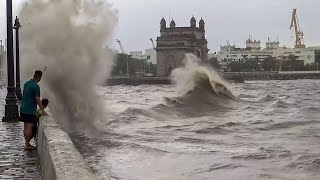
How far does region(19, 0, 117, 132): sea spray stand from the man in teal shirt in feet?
24.9

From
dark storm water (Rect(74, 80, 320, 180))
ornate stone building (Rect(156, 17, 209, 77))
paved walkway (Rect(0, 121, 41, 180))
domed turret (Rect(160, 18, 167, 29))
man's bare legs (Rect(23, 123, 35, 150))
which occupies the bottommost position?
dark storm water (Rect(74, 80, 320, 180))

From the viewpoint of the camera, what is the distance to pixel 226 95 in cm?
3956

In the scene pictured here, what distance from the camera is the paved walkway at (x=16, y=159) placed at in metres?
6.75

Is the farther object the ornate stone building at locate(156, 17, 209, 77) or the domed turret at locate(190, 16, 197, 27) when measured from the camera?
the domed turret at locate(190, 16, 197, 27)

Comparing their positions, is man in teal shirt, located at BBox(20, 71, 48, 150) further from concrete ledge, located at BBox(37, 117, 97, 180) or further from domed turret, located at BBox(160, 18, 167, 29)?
domed turret, located at BBox(160, 18, 167, 29)

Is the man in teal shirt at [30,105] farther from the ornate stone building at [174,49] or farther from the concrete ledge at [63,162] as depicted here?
the ornate stone building at [174,49]

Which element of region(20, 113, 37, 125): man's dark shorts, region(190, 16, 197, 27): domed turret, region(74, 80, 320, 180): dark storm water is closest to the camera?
region(20, 113, 37, 125): man's dark shorts

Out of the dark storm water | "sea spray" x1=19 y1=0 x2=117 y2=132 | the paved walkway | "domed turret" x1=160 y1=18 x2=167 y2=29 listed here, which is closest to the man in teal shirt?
the paved walkway

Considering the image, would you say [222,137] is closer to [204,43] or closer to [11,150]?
[11,150]

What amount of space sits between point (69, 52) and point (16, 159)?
932cm

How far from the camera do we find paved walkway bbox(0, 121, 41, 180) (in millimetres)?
6754

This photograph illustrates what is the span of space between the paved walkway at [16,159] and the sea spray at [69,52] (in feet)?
18.9

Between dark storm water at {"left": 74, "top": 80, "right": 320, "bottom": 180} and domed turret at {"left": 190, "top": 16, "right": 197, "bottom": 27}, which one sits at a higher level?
domed turret at {"left": 190, "top": 16, "right": 197, "bottom": 27}

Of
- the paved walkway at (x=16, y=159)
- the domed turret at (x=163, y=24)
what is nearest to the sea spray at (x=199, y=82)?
the paved walkway at (x=16, y=159)
